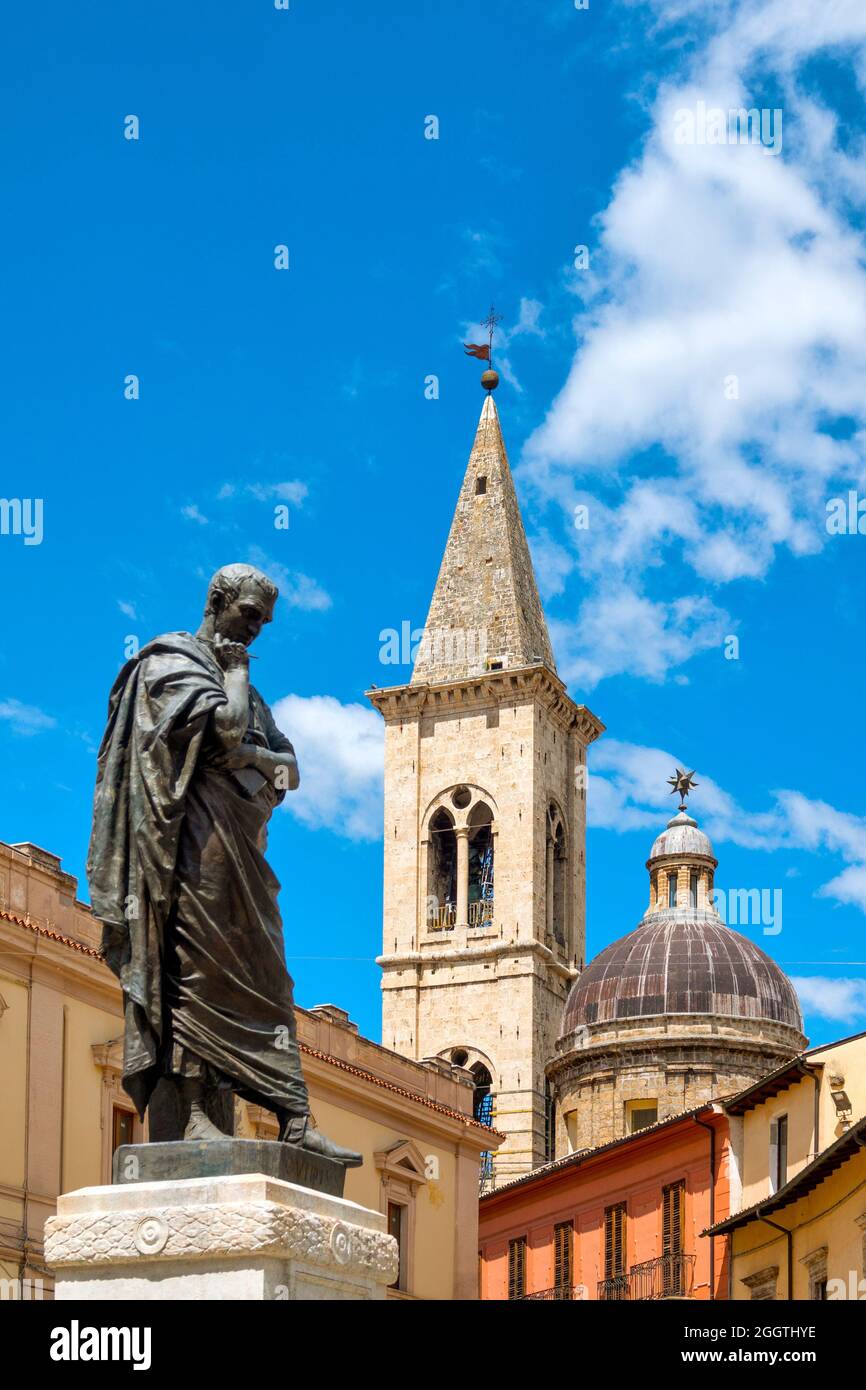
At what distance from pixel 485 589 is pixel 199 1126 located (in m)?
89.2

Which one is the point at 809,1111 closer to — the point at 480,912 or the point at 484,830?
the point at 480,912

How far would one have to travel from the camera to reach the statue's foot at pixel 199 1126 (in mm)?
7523

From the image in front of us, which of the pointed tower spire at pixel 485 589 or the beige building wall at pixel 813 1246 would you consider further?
the pointed tower spire at pixel 485 589

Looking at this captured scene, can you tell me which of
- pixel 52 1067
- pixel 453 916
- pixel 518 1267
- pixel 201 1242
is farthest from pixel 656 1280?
pixel 453 916

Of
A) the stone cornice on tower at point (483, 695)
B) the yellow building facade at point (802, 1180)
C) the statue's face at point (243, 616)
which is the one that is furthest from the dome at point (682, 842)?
the statue's face at point (243, 616)

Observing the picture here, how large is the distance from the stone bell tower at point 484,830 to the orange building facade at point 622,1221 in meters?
30.9

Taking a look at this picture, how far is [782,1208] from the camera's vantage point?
3850 centimetres

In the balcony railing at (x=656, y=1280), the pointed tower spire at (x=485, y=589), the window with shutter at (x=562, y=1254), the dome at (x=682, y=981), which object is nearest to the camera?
the balcony railing at (x=656, y=1280)

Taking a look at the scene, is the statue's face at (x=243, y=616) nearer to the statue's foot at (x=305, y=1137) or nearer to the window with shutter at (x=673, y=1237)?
the statue's foot at (x=305, y=1137)

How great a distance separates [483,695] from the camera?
3629 inches

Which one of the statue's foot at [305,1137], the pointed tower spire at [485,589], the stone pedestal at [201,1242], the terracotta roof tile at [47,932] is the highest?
the pointed tower spire at [485,589]

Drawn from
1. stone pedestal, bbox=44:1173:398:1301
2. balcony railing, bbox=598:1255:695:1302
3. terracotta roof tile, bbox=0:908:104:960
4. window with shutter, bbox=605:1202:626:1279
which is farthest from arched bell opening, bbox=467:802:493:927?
stone pedestal, bbox=44:1173:398:1301

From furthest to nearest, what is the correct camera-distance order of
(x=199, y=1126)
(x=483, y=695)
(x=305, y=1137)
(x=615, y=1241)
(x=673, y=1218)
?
(x=483, y=695)
(x=615, y=1241)
(x=673, y=1218)
(x=305, y=1137)
(x=199, y=1126)
